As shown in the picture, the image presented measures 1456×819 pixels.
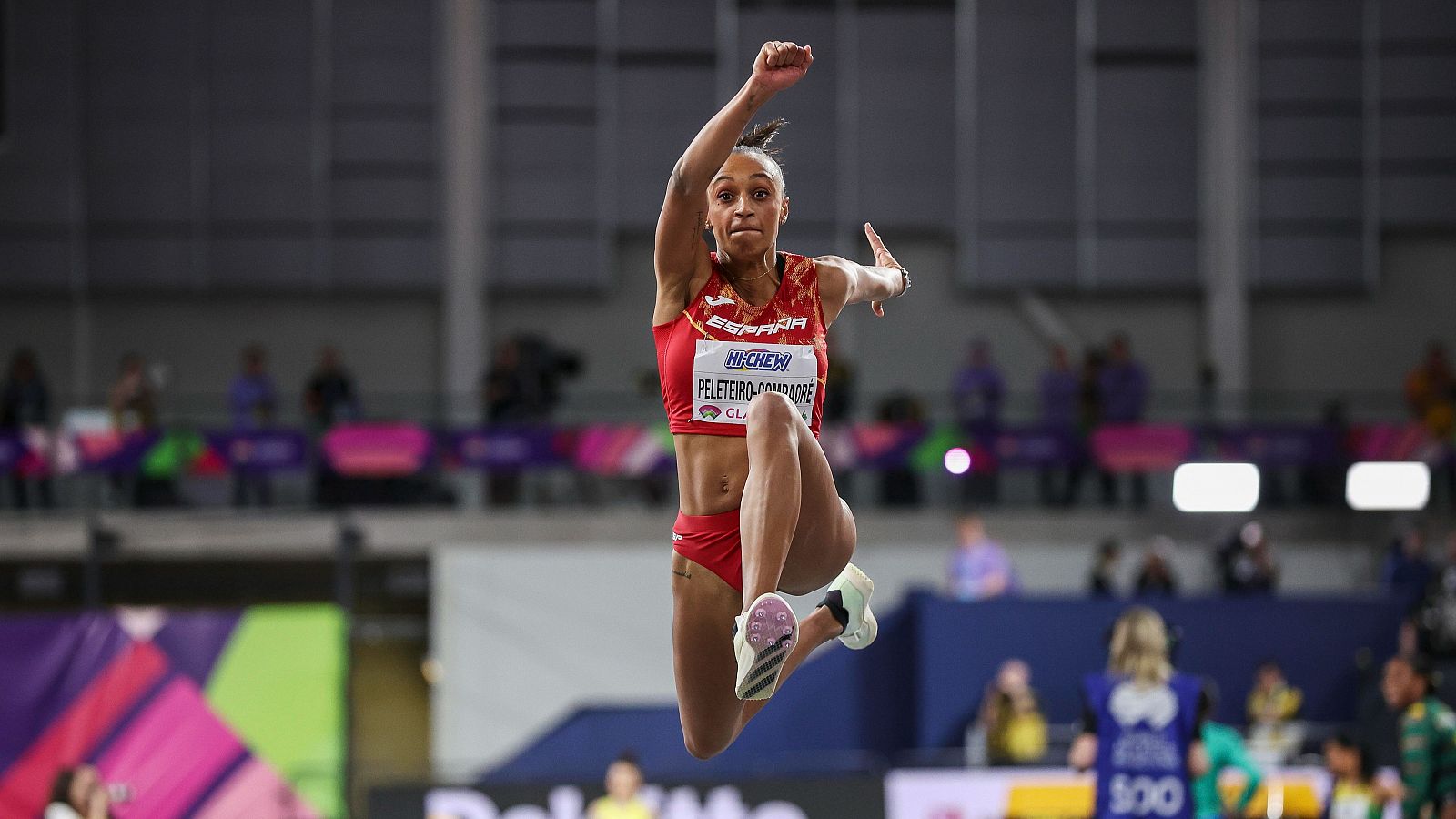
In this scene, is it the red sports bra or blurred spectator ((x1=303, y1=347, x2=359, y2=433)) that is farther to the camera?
blurred spectator ((x1=303, y1=347, x2=359, y2=433))

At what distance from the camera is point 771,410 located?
4.36 m

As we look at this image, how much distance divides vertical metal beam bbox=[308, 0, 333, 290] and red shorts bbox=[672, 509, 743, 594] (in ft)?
51.8

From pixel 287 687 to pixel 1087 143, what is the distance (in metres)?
12.1

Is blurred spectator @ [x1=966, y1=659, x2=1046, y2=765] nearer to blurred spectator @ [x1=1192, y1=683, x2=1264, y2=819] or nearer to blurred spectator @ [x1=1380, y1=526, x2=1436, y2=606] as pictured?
blurred spectator @ [x1=1192, y1=683, x2=1264, y2=819]

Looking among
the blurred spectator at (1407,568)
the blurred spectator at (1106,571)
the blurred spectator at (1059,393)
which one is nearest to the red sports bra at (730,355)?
the blurred spectator at (1106,571)

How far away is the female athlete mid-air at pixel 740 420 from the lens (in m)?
4.31

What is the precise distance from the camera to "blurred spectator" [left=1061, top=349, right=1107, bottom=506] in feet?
50.3

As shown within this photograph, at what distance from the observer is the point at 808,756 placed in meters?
13.2

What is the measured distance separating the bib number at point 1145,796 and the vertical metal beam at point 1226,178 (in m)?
13.0

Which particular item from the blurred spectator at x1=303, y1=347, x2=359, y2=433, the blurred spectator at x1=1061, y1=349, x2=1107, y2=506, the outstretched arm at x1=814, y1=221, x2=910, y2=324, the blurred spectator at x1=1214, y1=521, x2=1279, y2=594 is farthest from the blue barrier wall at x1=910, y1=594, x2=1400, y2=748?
the outstretched arm at x1=814, y1=221, x2=910, y2=324

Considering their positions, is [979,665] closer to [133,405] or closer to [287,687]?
[287,687]

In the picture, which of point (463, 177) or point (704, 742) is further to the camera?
point (463, 177)

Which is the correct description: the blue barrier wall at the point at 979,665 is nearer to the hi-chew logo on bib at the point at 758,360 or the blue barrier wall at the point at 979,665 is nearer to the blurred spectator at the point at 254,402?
the blurred spectator at the point at 254,402

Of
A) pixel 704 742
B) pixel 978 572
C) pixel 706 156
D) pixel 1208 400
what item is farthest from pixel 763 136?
pixel 1208 400
